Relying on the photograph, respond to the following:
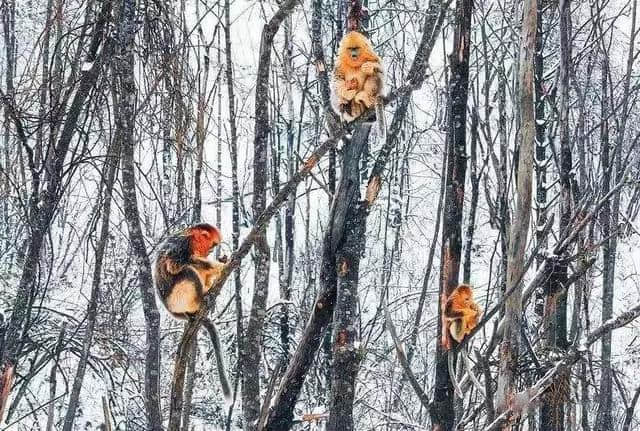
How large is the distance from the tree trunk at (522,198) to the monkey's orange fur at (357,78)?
64cm

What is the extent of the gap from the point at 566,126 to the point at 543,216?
1346mm

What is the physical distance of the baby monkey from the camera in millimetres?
3373

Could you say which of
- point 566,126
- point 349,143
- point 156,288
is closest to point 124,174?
point 156,288

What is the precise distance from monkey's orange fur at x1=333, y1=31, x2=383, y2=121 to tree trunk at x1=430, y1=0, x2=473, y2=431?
1.23 ft

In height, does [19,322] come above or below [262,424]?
above

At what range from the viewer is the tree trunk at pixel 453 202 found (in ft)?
9.43

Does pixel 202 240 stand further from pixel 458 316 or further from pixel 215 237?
pixel 458 316

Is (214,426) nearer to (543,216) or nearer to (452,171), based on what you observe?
(543,216)

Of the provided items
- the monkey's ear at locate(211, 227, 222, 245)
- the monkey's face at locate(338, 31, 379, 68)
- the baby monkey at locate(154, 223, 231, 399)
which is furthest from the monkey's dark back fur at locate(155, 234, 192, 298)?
the monkey's face at locate(338, 31, 379, 68)

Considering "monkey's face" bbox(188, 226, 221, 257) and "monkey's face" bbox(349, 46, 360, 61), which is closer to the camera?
"monkey's face" bbox(349, 46, 360, 61)

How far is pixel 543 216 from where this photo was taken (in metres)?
5.42

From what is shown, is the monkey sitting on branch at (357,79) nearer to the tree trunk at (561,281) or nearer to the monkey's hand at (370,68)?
the monkey's hand at (370,68)

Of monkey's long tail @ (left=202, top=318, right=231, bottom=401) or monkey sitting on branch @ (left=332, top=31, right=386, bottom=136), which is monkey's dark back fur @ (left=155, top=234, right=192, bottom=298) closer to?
monkey's long tail @ (left=202, top=318, right=231, bottom=401)

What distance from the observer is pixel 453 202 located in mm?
2873
